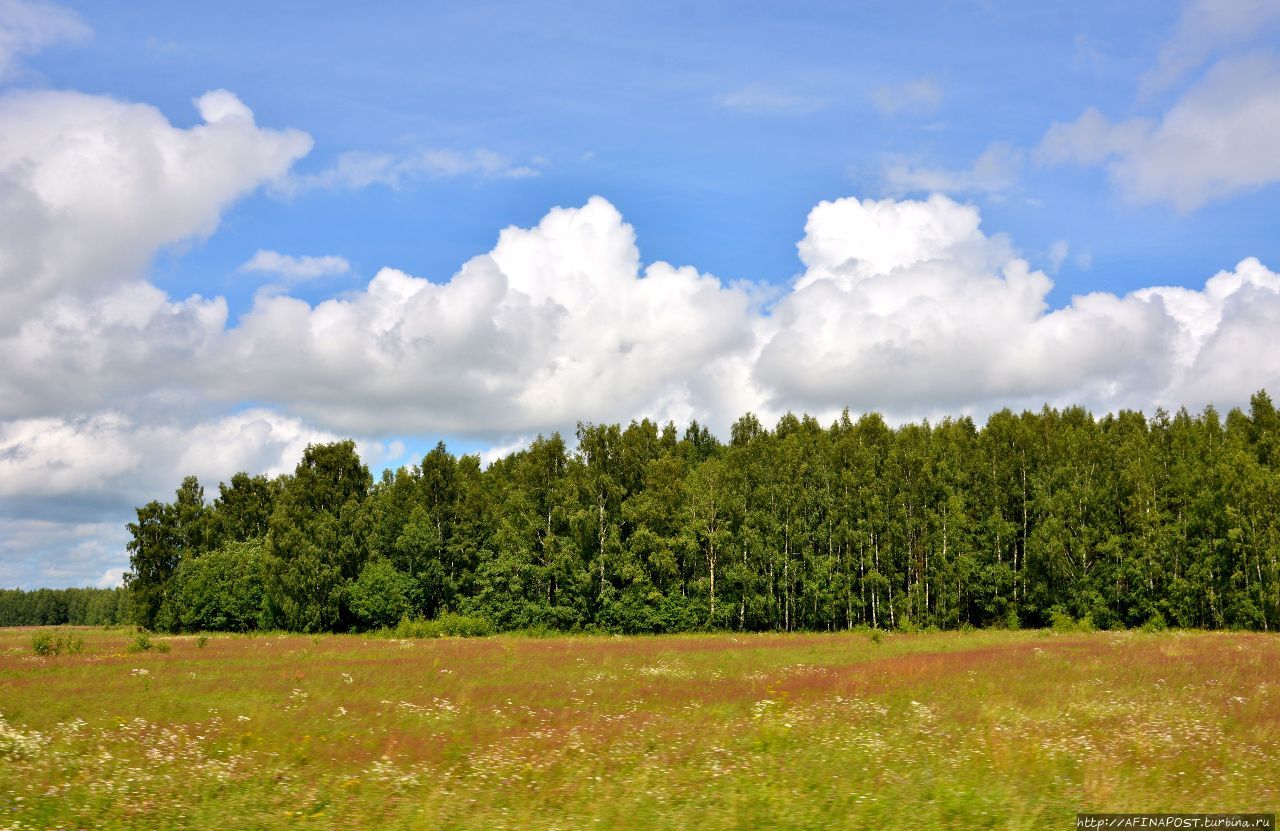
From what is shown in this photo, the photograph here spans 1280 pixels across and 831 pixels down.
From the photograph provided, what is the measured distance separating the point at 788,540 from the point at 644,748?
63856 mm

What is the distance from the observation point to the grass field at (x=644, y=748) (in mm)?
11555

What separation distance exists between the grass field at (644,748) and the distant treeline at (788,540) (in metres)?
44.4

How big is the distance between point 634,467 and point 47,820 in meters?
69.3

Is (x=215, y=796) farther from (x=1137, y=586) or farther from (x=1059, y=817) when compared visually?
(x=1137, y=586)

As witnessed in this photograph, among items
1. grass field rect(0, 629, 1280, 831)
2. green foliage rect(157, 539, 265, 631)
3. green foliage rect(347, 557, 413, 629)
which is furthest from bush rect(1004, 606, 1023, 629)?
green foliage rect(157, 539, 265, 631)

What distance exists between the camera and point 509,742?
16.8 metres

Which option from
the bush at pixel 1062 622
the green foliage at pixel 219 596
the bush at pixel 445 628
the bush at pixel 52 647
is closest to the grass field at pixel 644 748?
the bush at pixel 52 647

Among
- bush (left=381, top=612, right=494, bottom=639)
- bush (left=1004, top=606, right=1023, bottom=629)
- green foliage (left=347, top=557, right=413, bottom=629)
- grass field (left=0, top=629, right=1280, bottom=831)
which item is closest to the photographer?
grass field (left=0, top=629, right=1280, bottom=831)

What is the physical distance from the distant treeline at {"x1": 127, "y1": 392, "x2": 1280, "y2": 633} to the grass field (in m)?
44.4

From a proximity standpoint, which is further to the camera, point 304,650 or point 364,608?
point 364,608

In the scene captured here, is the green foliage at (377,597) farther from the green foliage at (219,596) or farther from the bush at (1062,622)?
the bush at (1062,622)

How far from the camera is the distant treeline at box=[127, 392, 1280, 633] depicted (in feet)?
233

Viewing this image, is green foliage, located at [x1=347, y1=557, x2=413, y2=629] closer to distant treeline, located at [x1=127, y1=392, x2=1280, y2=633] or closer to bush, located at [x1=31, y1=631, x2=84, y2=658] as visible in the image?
distant treeline, located at [x1=127, y1=392, x2=1280, y2=633]

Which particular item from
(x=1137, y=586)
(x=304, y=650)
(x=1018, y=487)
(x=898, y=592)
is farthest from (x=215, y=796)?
(x=1018, y=487)
